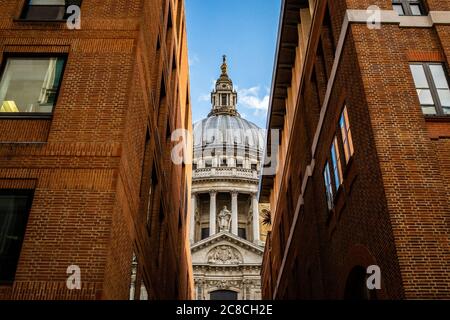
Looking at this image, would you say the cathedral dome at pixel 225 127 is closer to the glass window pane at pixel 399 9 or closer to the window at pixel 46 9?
the window at pixel 46 9

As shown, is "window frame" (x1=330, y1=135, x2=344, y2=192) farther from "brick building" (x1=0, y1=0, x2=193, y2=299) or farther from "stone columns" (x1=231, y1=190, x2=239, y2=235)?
"stone columns" (x1=231, y1=190, x2=239, y2=235)

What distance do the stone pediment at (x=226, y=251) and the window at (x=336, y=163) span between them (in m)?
52.3

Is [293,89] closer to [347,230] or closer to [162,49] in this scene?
[162,49]

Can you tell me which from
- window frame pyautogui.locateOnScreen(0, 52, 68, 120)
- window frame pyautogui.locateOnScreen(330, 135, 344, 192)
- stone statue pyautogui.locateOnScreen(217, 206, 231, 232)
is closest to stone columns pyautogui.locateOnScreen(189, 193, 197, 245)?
stone statue pyautogui.locateOnScreen(217, 206, 231, 232)

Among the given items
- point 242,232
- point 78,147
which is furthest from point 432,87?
point 242,232

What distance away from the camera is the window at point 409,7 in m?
15.8

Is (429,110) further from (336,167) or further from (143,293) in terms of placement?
(143,293)

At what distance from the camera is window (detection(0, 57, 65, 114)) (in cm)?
1408

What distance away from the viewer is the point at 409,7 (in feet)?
52.3

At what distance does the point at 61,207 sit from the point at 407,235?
784 centimetres

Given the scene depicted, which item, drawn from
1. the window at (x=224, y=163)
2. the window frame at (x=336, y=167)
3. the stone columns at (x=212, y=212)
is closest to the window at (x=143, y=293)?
the window frame at (x=336, y=167)

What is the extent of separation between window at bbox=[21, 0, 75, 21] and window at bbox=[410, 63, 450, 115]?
407 inches

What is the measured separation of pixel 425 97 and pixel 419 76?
665 millimetres

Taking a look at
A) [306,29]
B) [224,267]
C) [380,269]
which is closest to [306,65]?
[306,29]
